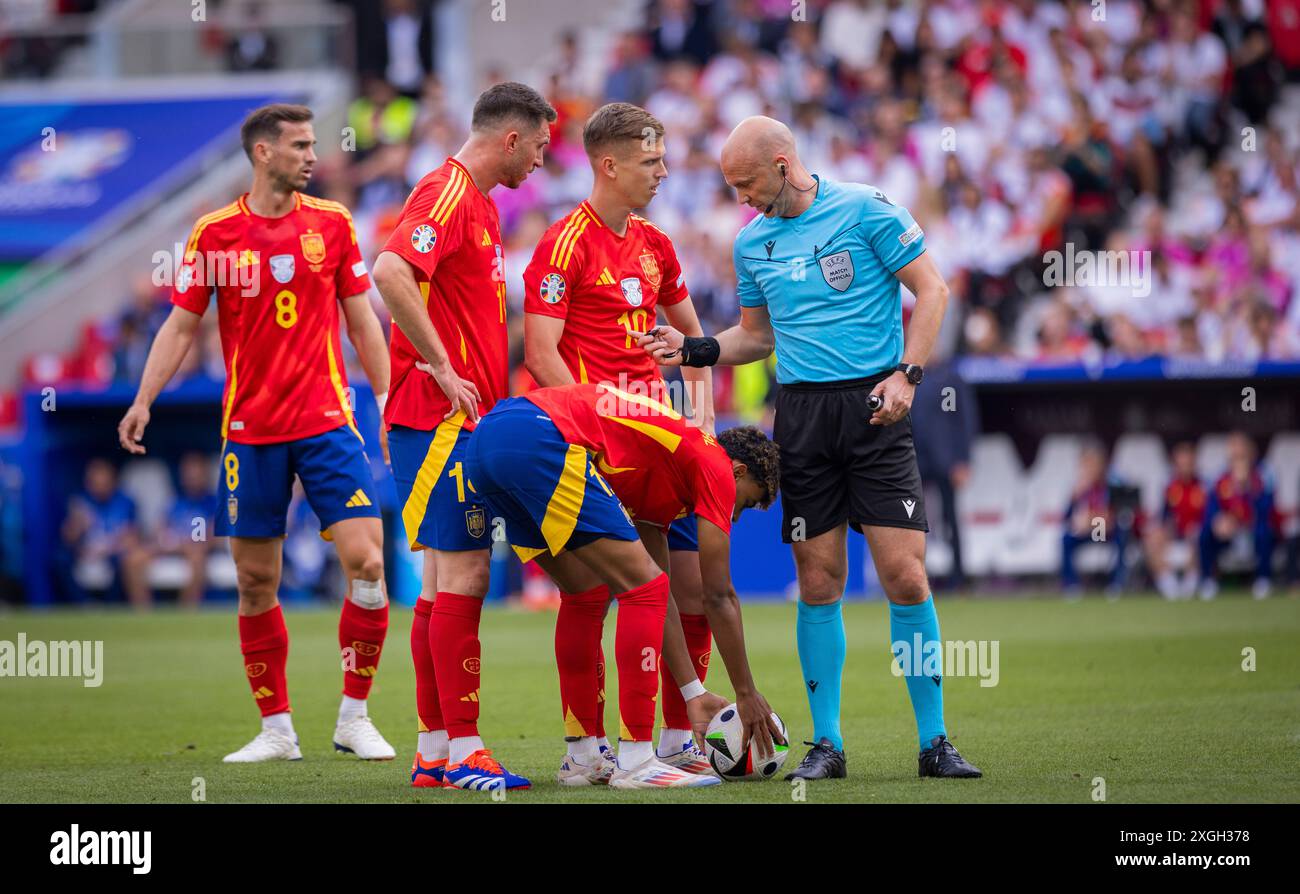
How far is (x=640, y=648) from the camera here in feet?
20.6

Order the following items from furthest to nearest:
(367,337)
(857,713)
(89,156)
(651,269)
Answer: (89,156) → (857,713) → (367,337) → (651,269)

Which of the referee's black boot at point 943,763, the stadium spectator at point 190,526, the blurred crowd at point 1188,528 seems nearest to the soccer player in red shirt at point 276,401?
the referee's black boot at point 943,763

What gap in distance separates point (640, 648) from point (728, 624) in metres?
0.39

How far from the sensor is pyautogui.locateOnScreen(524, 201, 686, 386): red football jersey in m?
6.85

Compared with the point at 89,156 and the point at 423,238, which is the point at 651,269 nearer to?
the point at 423,238

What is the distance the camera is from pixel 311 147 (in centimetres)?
804

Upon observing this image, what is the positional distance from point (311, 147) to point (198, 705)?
344cm

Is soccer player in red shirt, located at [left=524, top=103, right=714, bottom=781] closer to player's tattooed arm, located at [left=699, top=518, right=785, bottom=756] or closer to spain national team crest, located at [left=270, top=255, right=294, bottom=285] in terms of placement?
player's tattooed arm, located at [left=699, top=518, right=785, bottom=756]

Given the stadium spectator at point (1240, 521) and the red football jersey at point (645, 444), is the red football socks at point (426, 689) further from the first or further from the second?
the stadium spectator at point (1240, 521)

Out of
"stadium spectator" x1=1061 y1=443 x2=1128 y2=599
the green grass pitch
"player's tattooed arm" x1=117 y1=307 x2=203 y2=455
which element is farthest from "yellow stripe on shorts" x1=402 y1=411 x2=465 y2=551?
"stadium spectator" x1=1061 y1=443 x2=1128 y2=599

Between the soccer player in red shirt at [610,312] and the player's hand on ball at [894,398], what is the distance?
96 centimetres

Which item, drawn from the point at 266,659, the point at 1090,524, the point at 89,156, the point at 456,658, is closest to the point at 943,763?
the point at 456,658
